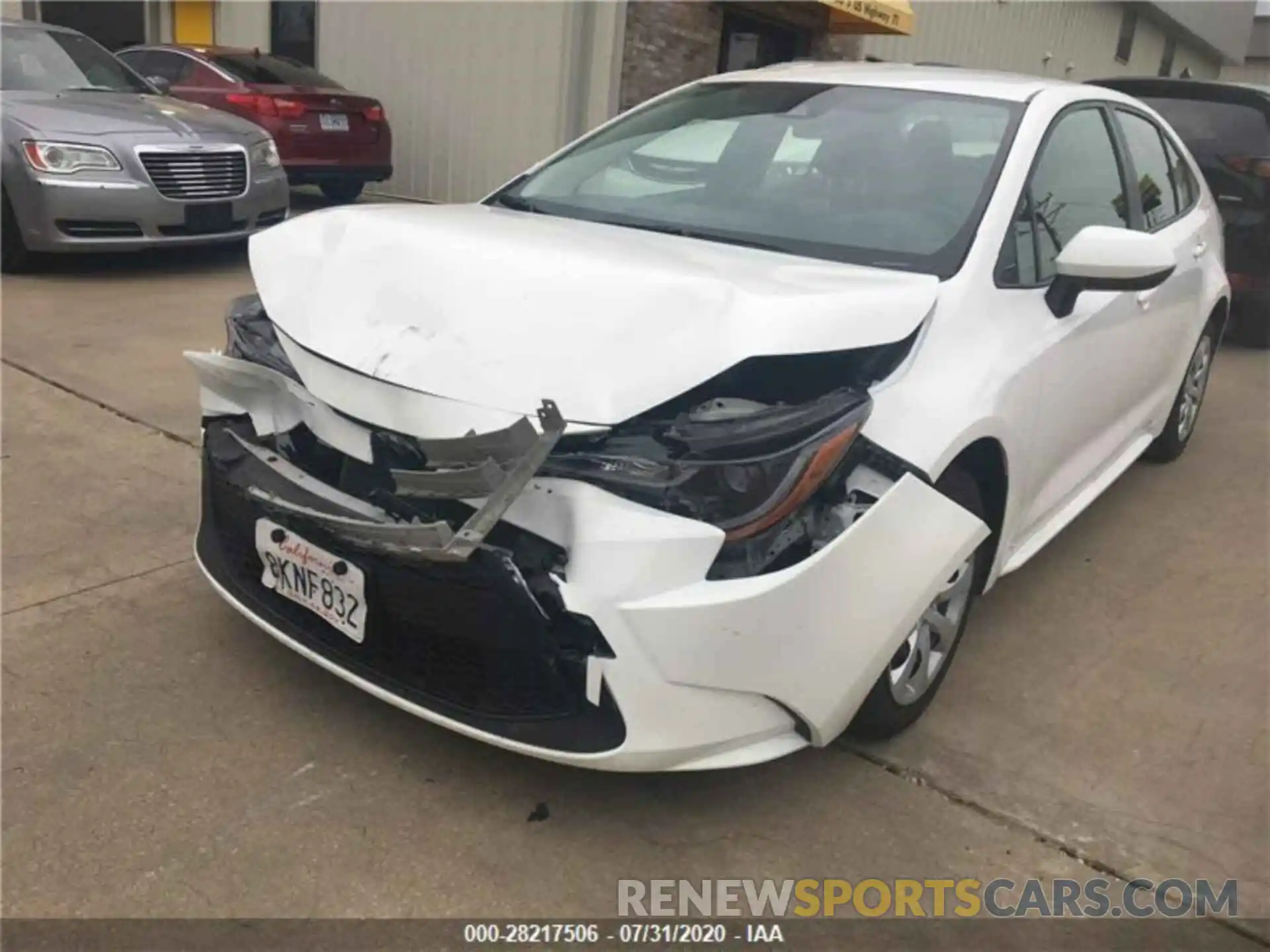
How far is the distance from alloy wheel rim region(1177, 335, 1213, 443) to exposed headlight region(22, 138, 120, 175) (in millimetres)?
5857

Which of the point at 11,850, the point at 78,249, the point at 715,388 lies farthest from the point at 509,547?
the point at 78,249

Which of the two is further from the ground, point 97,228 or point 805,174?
point 805,174

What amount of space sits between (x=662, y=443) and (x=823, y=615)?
1.52ft

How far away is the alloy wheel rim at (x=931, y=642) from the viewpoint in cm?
268

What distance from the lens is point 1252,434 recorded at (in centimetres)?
580

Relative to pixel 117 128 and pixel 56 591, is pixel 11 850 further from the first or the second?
pixel 117 128

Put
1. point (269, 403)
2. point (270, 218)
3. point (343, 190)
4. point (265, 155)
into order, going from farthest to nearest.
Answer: point (343, 190)
point (270, 218)
point (265, 155)
point (269, 403)

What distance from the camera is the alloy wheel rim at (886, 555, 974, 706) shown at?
2678mm

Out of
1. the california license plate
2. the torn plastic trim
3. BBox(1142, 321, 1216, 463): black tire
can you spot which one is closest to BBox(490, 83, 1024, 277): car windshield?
the torn plastic trim

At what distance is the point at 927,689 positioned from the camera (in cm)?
283

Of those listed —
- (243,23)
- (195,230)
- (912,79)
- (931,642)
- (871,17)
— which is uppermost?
(912,79)

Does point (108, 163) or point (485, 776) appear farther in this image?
point (108, 163)

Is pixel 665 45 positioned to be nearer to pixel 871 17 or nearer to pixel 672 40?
pixel 672 40

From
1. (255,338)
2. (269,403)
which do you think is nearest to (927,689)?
(269,403)
